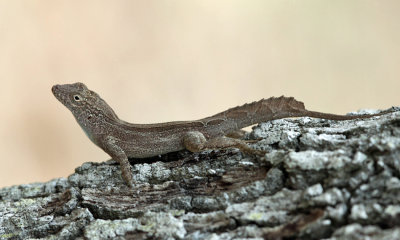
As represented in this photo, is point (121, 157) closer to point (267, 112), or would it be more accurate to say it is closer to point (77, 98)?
point (77, 98)

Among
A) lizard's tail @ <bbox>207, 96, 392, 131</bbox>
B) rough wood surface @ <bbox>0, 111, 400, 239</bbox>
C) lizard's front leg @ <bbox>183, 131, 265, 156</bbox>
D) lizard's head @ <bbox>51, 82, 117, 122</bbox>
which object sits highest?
lizard's head @ <bbox>51, 82, 117, 122</bbox>

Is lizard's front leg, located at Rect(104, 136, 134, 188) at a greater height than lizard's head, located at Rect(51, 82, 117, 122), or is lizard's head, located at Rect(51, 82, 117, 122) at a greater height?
lizard's head, located at Rect(51, 82, 117, 122)

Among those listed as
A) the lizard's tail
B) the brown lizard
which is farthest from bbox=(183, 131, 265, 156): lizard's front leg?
the lizard's tail

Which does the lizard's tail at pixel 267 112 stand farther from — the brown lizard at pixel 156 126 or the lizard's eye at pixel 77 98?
the lizard's eye at pixel 77 98

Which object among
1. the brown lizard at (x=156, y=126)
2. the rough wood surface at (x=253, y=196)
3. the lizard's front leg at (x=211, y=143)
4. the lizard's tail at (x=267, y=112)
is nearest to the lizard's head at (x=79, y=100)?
the brown lizard at (x=156, y=126)

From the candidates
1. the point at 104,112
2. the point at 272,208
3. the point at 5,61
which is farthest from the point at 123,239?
the point at 5,61

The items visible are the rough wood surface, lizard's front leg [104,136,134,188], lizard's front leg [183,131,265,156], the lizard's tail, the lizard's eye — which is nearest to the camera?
the rough wood surface

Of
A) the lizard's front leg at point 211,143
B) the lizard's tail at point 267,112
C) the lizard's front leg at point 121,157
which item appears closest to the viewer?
the lizard's front leg at point 211,143

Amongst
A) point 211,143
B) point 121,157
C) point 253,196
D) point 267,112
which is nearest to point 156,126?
point 121,157

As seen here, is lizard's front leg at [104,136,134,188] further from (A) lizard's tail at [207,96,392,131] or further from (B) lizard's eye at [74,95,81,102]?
(A) lizard's tail at [207,96,392,131]
